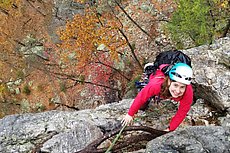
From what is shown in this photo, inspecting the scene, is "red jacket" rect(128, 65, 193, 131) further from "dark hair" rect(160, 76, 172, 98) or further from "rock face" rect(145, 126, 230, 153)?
"rock face" rect(145, 126, 230, 153)

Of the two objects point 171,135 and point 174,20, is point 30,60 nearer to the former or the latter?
point 174,20

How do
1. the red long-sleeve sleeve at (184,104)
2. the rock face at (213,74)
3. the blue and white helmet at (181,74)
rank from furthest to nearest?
the rock face at (213,74), the red long-sleeve sleeve at (184,104), the blue and white helmet at (181,74)

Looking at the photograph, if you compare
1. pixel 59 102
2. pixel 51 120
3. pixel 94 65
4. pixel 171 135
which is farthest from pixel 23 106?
pixel 171 135

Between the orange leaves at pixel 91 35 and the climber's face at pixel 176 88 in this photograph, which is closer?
the climber's face at pixel 176 88

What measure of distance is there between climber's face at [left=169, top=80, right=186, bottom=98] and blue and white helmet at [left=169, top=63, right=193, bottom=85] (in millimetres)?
78

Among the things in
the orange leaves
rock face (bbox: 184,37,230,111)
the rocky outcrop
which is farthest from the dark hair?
the orange leaves

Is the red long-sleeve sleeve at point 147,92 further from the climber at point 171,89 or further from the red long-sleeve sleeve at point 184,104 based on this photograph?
the red long-sleeve sleeve at point 184,104

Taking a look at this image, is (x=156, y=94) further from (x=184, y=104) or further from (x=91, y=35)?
(x=91, y=35)

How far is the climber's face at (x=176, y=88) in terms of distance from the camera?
372cm

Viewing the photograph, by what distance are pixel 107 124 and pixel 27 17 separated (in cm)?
1144

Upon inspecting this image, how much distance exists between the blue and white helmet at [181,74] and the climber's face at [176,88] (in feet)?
0.26

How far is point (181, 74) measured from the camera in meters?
3.60

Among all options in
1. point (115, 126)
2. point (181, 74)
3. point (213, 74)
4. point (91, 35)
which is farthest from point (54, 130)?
point (91, 35)

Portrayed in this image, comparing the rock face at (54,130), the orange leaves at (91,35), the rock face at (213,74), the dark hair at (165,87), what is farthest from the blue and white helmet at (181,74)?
the orange leaves at (91,35)
